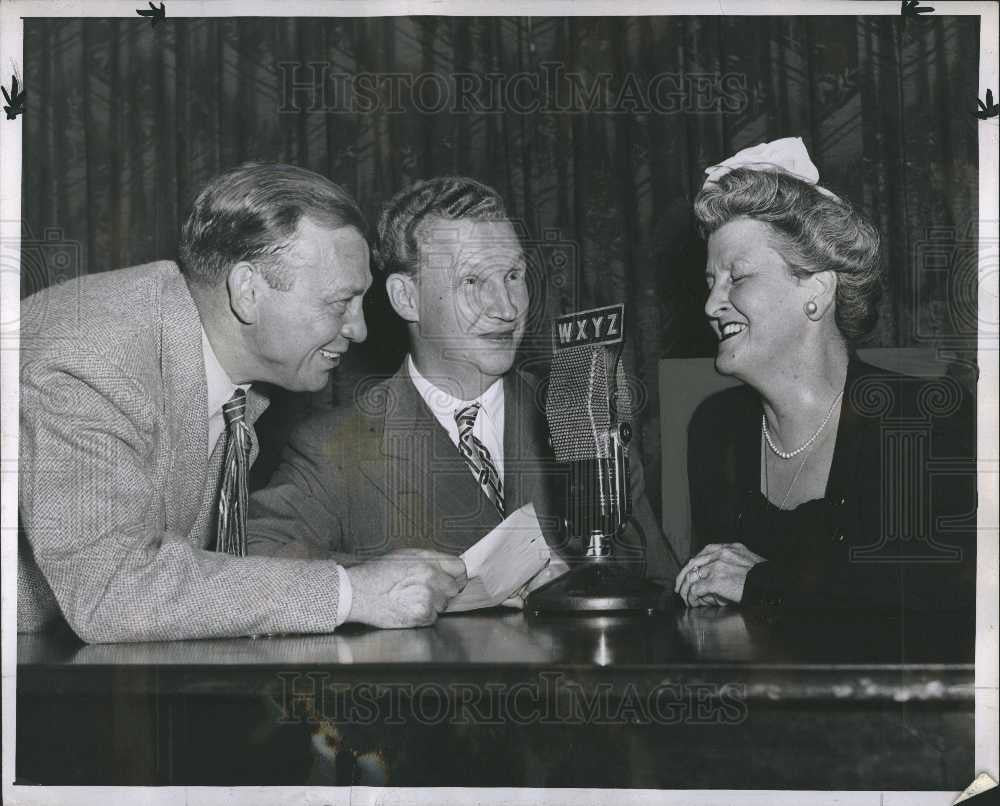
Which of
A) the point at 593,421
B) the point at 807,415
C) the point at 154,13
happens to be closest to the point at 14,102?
the point at 154,13

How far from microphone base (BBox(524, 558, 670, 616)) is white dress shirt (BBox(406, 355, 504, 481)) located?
34cm

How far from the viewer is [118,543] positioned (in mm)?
3211

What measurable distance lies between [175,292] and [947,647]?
228cm

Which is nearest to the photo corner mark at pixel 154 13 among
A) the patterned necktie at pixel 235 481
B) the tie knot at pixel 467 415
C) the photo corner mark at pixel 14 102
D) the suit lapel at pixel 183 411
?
the photo corner mark at pixel 14 102

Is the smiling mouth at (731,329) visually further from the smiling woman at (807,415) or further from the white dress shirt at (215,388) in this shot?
the white dress shirt at (215,388)

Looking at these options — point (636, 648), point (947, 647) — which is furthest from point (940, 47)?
point (636, 648)

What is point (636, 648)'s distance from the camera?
3.09 meters

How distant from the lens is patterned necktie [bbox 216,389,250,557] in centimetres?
328

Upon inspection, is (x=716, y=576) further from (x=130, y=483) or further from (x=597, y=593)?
(x=130, y=483)

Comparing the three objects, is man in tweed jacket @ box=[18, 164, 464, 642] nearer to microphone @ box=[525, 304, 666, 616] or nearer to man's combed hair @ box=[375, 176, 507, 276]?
man's combed hair @ box=[375, 176, 507, 276]

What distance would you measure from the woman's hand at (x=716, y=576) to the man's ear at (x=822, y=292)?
2.25ft

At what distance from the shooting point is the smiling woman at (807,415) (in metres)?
3.35

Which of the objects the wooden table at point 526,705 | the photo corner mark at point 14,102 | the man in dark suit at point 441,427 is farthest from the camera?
the photo corner mark at point 14,102

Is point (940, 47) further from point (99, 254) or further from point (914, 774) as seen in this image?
point (99, 254)
